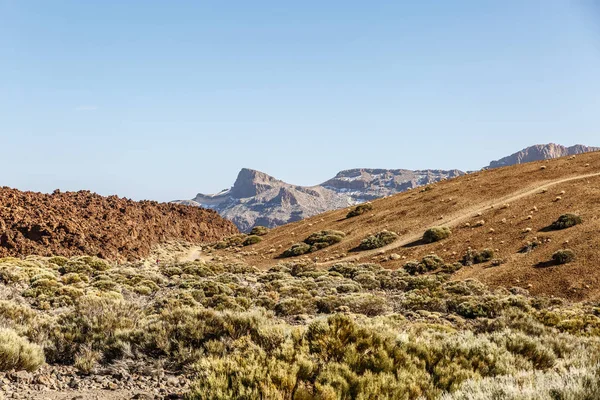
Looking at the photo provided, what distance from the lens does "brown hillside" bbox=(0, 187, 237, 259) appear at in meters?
34.8

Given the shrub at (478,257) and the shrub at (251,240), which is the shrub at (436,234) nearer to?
the shrub at (478,257)

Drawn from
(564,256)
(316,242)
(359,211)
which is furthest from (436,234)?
(359,211)

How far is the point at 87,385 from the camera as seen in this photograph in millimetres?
6832

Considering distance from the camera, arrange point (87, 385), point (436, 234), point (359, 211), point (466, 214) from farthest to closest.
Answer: point (359, 211)
point (466, 214)
point (436, 234)
point (87, 385)

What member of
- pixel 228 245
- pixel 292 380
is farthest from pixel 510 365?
pixel 228 245

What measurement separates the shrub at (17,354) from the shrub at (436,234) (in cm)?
3067

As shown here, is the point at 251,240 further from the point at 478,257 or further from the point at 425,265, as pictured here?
the point at 478,257

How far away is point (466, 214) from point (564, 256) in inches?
580

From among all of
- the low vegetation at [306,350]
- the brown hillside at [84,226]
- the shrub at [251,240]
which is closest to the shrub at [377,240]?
the shrub at [251,240]

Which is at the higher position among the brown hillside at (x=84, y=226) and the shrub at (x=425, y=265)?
the brown hillside at (x=84, y=226)

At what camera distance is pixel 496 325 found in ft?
42.7

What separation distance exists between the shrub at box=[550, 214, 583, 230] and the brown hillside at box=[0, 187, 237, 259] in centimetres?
3772

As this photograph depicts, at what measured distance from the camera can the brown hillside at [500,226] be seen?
22891 mm

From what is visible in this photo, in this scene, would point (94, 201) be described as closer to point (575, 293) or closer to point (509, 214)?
point (509, 214)
